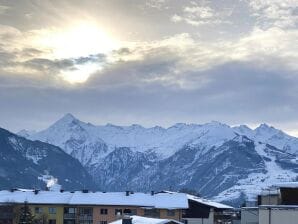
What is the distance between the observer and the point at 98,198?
131000 mm

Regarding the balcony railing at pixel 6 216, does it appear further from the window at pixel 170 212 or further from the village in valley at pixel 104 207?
the window at pixel 170 212

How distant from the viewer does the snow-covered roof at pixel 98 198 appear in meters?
125

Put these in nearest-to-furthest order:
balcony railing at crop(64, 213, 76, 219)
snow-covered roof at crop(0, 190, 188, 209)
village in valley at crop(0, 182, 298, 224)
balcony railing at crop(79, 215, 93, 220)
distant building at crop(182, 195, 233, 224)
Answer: distant building at crop(182, 195, 233, 224) → village in valley at crop(0, 182, 298, 224) → snow-covered roof at crop(0, 190, 188, 209) → balcony railing at crop(79, 215, 93, 220) → balcony railing at crop(64, 213, 76, 219)

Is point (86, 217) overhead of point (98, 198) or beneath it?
beneath

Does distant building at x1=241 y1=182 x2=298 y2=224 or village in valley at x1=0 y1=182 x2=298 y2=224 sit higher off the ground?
distant building at x1=241 y1=182 x2=298 y2=224

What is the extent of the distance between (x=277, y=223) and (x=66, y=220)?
254ft

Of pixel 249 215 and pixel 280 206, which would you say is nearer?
pixel 280 206

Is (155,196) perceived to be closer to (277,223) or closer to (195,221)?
(195,221)

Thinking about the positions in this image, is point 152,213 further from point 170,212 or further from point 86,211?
point 86,211

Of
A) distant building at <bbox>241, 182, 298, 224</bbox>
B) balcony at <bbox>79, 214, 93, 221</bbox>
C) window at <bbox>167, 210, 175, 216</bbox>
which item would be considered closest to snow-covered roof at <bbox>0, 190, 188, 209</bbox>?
window at <bbox>167, 210, 175, 216</bbox>

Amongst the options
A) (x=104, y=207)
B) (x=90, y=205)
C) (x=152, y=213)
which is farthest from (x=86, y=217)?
(x=152, y=213)

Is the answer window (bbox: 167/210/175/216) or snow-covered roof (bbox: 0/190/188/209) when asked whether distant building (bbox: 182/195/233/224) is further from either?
window (bbox: 167/210/175/216)

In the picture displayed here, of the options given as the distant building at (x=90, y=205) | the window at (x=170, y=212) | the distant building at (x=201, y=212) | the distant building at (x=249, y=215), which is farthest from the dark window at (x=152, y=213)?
the distant building at (x=249, y=215)

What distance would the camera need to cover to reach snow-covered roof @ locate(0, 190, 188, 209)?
411ft
